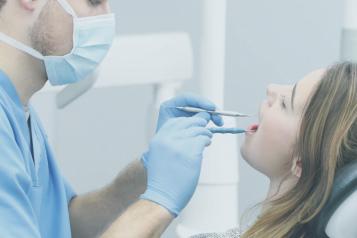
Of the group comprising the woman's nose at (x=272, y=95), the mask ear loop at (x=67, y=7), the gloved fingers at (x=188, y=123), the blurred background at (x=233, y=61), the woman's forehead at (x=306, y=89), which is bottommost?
the blurred background at (x=233, y=61)

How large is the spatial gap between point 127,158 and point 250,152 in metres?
1.43

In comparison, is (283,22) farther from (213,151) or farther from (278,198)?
(278,198)

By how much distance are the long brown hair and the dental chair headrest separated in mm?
29

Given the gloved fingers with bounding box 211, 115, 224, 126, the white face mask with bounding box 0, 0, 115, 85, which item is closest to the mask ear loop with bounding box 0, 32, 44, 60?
the white face mask with bounding box 0, 0, 115, 85

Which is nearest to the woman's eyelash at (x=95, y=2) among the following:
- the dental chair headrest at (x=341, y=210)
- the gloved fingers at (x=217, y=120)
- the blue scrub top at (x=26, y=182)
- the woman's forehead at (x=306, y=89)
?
the blue scrub top at (x=26, y=182)

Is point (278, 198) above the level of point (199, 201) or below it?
above

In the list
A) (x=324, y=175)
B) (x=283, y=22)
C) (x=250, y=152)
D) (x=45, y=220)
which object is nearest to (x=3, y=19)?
(x=45, y=220)

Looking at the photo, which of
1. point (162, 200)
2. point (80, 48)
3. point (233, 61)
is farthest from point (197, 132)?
A: point (233, 61)

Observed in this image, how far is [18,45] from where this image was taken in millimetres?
1498

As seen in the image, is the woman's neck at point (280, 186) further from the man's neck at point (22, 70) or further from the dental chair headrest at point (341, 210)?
the man's neck at point (22, 70)

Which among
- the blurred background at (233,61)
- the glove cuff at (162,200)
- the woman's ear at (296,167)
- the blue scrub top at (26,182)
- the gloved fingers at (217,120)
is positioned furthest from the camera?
the blurred background at (233,61)

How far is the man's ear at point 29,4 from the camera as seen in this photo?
57.9 inches

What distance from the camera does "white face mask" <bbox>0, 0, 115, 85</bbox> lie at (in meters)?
1.53

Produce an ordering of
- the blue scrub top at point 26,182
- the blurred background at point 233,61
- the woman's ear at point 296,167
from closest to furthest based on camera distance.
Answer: the blue scrub top at point 26,182
the woman's ear at point 296,167
the blurred background at point 233,61
